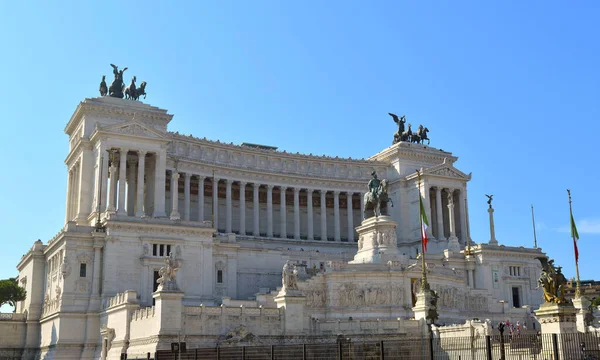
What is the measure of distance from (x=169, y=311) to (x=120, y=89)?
4850cm

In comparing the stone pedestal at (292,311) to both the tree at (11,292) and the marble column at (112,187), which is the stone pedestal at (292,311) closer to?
the marble column at (112,187)

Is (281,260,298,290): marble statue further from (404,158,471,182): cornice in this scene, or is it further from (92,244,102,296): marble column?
(404,158,471,182): cornice

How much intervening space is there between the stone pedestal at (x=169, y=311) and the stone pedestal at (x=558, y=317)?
906 inches

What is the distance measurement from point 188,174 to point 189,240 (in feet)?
82.2

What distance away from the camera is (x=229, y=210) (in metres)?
96.8

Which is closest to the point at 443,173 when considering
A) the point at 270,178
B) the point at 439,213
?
the point at 439,213

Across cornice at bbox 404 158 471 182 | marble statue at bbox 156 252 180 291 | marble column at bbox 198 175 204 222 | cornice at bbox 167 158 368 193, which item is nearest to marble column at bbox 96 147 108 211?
cornice at bbox 167 158 368 193

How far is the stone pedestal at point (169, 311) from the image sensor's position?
4678 centimetres


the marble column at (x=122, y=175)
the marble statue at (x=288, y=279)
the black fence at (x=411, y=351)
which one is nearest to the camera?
the black fence at (x=411, y=351)

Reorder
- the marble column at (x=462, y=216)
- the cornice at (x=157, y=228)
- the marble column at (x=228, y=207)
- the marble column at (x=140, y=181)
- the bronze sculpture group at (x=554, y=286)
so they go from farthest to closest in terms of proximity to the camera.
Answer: the marble column at (x=462, y=216) < the marble column at (x=228, y=207) < the marble column at (x=140, y=181) < the cornice at (x=157, y=228) < the bronze sculpture group at (x=554, y=286)

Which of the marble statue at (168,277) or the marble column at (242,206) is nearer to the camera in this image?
the marble statue at (168,277)

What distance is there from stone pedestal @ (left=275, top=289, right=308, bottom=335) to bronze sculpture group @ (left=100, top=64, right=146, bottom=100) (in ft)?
152

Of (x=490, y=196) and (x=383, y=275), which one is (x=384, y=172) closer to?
(x=490, y=196)

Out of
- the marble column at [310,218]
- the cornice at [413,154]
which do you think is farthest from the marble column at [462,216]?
the marble column at [310,218]
